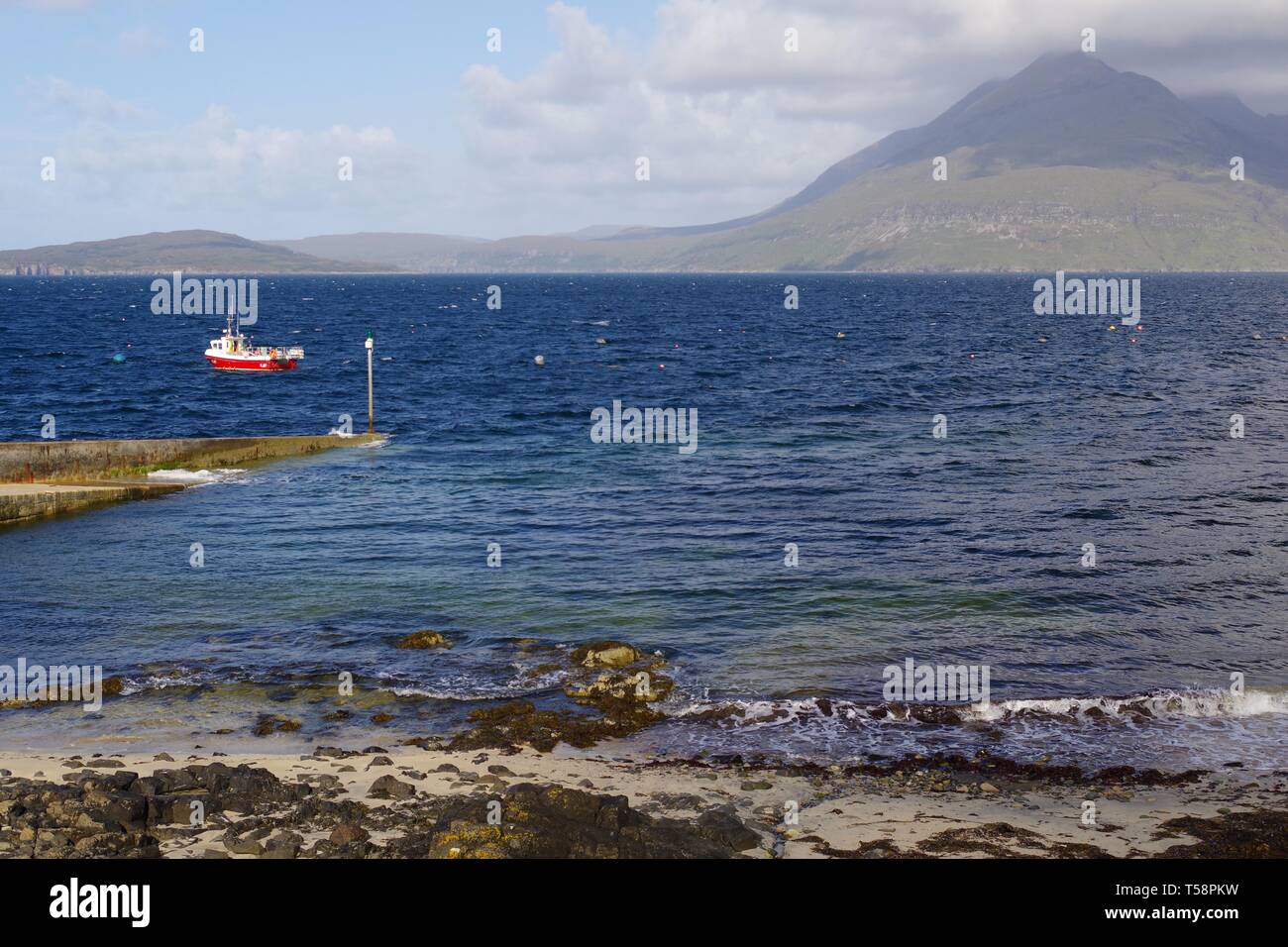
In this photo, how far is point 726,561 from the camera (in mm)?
37000

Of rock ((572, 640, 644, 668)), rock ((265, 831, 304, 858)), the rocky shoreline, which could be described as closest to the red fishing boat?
rock ((572, 640, 644, 668))

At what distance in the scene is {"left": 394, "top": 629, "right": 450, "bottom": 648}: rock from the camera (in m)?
28.8

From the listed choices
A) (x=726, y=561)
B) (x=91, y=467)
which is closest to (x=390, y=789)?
(x=726, y=561)

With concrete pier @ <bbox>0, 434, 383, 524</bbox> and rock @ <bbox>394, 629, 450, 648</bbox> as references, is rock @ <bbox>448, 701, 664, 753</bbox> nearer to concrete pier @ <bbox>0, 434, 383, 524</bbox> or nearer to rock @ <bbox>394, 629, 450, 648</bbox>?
rock @ <bbox>394, 629, 450, 648</bbox>

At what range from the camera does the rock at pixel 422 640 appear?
94.5 feet

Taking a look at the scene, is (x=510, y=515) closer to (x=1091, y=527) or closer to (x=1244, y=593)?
(x=1091, y=527)

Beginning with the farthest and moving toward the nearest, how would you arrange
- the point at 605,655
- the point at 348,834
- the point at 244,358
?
1. the point at 244,358
2. the point at 605,655
3. the point at 348,834

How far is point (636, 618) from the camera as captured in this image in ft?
102
